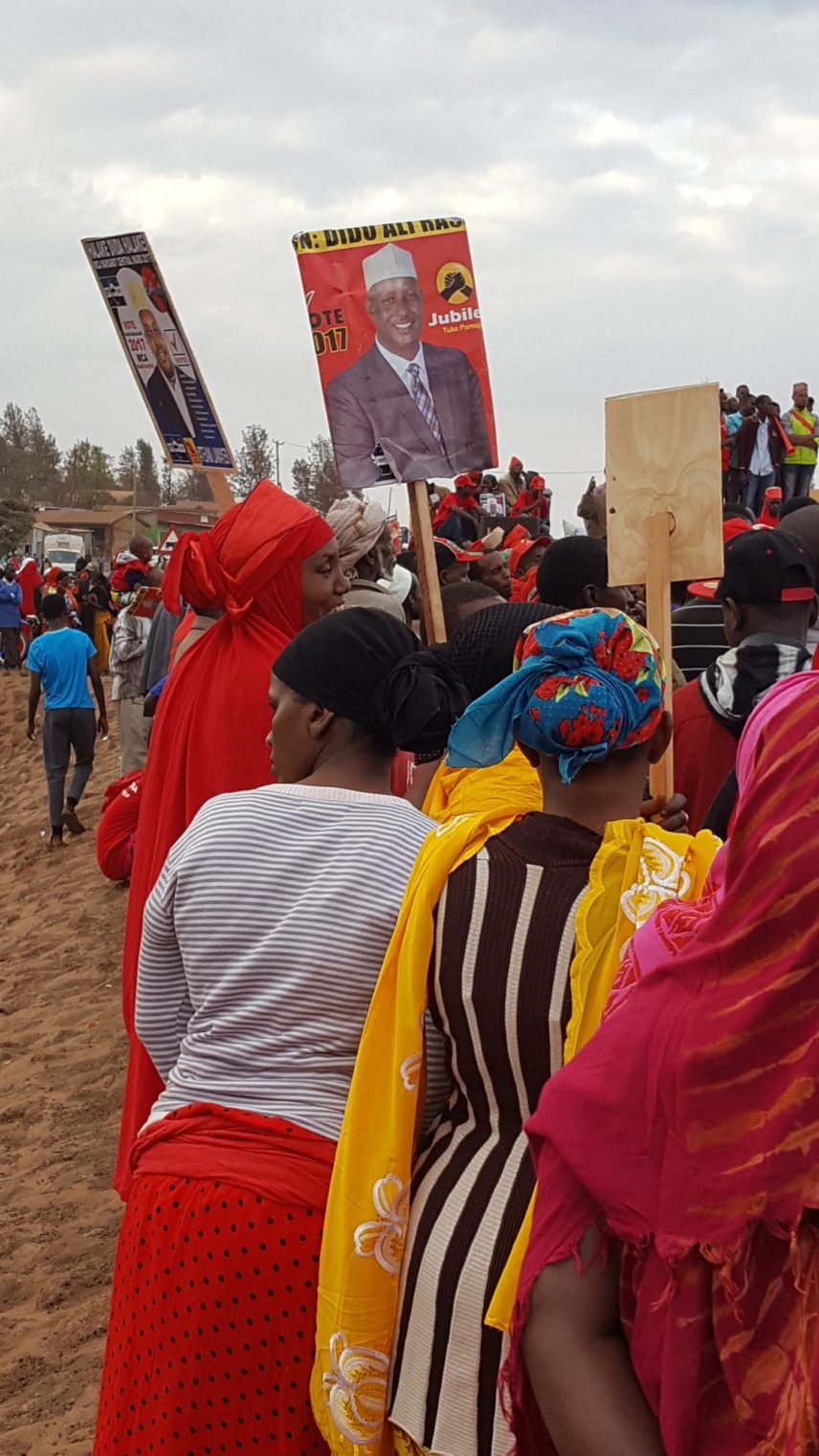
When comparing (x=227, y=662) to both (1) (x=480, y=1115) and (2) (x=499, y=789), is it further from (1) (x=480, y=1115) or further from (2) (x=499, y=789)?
(1) (x=480, y=1115)

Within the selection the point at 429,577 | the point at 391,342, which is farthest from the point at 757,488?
the point at 429,577

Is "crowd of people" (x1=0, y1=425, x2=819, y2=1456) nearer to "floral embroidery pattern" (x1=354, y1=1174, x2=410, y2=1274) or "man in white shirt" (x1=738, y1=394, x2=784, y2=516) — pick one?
"floral embroidery pattern" (x1=354, y1=1174, x2=410, y2=1274)

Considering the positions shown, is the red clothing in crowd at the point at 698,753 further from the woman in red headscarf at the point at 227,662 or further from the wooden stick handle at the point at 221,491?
the wooden stick handle at the point at 221,491

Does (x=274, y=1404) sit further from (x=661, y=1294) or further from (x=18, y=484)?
(x=18, y=484)

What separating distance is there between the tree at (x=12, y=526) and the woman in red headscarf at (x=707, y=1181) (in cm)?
6401

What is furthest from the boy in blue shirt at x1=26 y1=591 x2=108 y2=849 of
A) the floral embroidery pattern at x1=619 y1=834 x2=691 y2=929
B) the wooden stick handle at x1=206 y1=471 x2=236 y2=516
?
the floral embroidery pattern at x1=619 y1=834 x2=691 y2=929

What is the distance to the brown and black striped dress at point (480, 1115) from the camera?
6.35 feet

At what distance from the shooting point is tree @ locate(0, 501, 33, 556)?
208 ft

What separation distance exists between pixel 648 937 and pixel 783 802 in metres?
0.36

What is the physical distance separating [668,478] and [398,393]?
1.73m

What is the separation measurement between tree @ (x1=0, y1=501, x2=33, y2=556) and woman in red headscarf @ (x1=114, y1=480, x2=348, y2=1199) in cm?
6123

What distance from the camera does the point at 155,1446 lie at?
88.9 inches

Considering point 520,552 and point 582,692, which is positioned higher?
point 582,692

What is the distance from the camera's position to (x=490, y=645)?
3.11 m
